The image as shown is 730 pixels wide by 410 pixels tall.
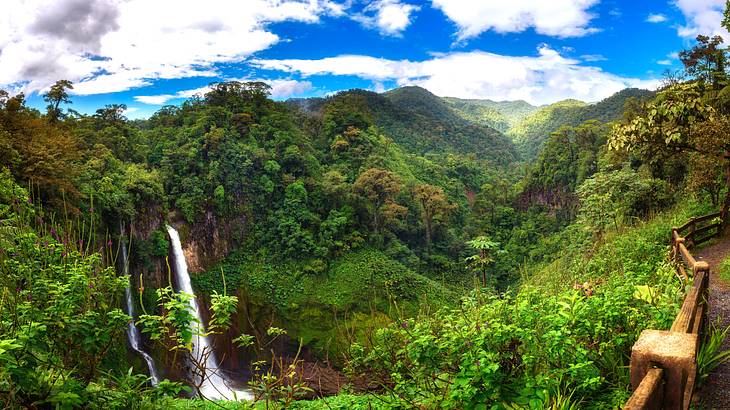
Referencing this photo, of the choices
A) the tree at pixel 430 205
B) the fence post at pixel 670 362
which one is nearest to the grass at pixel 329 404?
the fence post at pixel 670 362

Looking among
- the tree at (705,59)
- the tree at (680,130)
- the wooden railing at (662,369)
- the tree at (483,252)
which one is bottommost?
the tree at (483,252)

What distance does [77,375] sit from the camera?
3873 millimetres

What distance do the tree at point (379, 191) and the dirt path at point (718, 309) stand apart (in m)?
18.6

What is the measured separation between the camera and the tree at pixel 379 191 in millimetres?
27750

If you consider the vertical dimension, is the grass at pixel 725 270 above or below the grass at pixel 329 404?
above

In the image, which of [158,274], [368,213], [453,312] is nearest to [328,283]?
[368,213]

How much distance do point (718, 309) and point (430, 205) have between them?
25.1m

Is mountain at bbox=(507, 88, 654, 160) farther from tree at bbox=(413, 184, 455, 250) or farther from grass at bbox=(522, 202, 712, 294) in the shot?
grass at bbox=(522, 202, 712, 294)

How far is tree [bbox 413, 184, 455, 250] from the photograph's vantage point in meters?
31.0

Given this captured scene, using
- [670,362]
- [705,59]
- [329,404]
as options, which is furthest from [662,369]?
[705,59]

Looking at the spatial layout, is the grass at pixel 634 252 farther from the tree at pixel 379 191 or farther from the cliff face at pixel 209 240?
the cliff face at pixel 209 240

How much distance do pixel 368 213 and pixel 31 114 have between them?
1825 cm

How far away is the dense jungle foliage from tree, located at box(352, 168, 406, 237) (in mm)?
127

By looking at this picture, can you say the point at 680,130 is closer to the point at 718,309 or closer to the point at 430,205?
the point at 718,309
